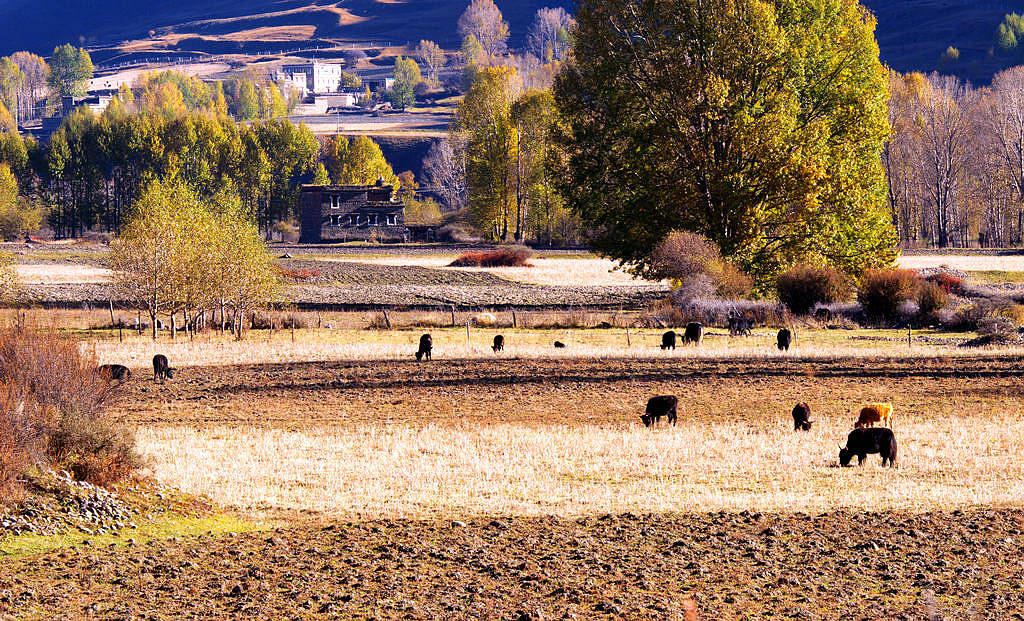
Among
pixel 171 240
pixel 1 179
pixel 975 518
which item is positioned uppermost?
pixel 1 179

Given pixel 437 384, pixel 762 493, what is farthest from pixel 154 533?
pixel 437 384

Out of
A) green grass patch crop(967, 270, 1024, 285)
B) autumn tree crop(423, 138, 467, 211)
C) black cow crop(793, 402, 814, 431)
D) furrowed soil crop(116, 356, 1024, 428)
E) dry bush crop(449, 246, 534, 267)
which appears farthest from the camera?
autumn tree crop(423, 138, 467, 211)

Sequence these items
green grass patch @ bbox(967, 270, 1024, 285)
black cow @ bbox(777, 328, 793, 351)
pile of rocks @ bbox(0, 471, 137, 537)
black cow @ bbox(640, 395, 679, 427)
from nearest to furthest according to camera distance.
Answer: pile of rocks @ bbox(0, 471, 137, 537) < black cow @ bbox(640, 395, 679, 427) < black cow @ bbox(777, 328, 793, 351) < green grass patch @ bbox(967, 270, 1024, 285)

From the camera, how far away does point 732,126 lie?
162ft

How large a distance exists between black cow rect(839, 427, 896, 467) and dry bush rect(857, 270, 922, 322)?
32.6m

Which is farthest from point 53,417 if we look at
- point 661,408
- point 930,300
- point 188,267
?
point 930,300

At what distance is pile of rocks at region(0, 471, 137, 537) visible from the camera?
53.8 ft

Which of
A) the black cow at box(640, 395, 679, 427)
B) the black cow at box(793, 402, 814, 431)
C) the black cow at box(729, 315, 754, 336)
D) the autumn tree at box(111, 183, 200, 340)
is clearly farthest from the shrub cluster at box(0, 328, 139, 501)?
the black cow at box(729, 315, 754, 336)

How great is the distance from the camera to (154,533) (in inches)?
669

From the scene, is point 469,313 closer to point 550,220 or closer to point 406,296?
point 406,296

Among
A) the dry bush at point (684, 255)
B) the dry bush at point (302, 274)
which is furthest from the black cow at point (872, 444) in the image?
the dry bush at point (302, 274)

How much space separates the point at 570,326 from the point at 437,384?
19.2 meters

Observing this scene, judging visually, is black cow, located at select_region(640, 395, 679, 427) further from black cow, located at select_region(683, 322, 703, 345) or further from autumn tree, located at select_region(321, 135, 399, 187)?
autumn tree, located at select_region(321, 135, 399, 187)

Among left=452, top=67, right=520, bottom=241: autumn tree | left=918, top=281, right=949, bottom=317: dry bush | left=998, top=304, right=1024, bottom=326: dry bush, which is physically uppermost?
left=452, top=67, right=520, bottom=241: autumn tree
